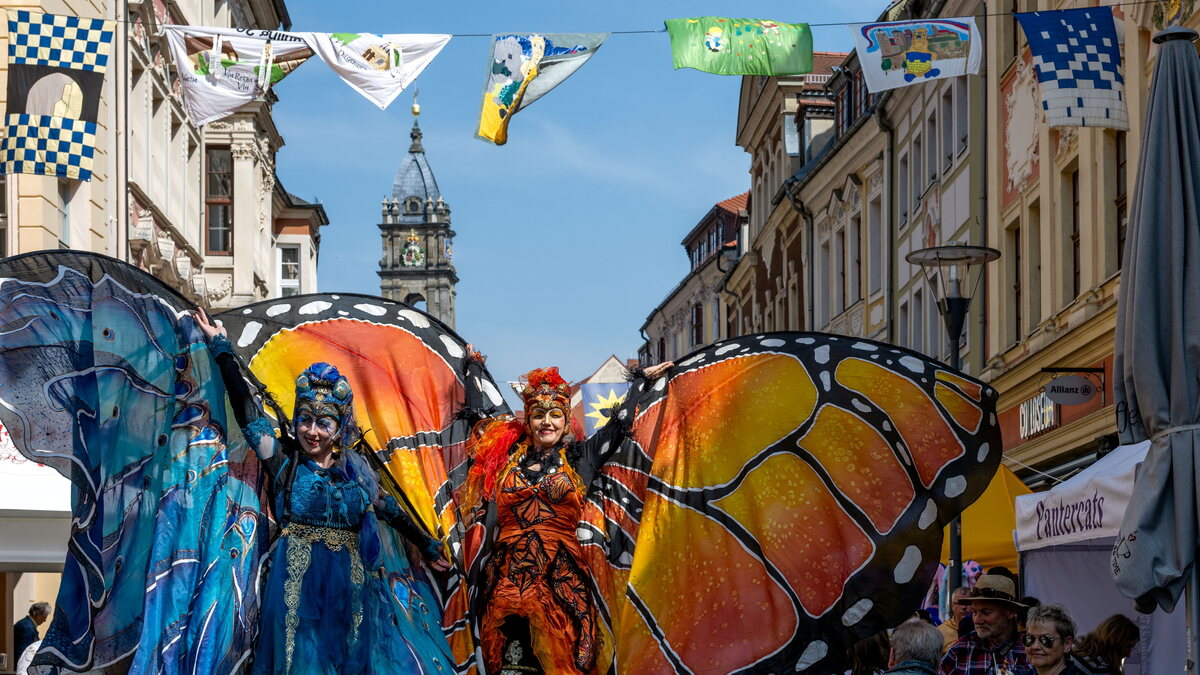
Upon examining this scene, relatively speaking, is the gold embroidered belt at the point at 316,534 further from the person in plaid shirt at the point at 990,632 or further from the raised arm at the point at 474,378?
the person in plaid shirt at the point at 990,632

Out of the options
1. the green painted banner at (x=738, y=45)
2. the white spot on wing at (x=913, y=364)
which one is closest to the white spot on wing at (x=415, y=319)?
the white spot on wing at (x=913, y=364)

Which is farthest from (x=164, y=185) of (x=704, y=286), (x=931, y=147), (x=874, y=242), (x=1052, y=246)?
(x=704, y=286)

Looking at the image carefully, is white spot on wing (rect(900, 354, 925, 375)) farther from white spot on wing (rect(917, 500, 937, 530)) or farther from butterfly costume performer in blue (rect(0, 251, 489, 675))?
butterfly costume performer in blue (rect(0, 251, 489, 675))

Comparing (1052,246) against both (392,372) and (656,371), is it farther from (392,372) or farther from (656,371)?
(392,372)

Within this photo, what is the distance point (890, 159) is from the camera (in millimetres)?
32094

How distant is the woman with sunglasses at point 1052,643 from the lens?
8023 mm

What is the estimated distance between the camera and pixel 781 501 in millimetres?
9406

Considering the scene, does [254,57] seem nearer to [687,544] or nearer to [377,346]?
[377,346]

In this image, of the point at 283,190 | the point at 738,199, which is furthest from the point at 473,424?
the point at 738,199

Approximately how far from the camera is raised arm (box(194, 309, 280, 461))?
796cm

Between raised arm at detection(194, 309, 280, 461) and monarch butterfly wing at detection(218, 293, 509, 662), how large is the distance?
1.11 meters

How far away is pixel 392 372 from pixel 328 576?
1914mm

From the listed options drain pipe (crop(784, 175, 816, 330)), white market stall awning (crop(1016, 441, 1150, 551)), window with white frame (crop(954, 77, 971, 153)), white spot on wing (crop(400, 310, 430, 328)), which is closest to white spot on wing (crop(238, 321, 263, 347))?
white spot on wing (crop(400, 310, 430, 328))

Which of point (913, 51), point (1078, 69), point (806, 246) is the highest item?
point (806, 246)
